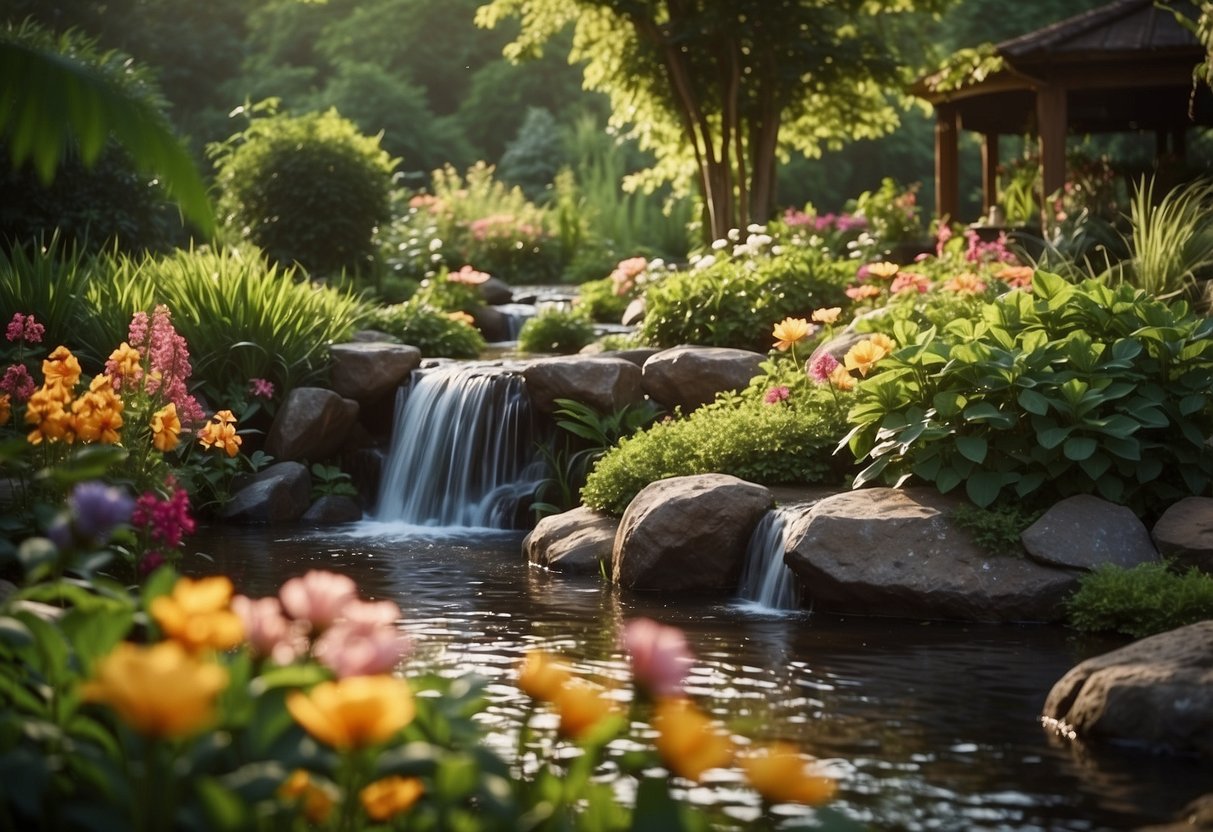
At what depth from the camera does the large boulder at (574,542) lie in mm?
9484

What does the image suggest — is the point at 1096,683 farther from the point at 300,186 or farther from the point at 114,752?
the point at 300,186

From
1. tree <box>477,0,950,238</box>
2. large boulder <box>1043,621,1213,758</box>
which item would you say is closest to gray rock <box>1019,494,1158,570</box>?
large boulder <box>1043,621,1213,758</box>

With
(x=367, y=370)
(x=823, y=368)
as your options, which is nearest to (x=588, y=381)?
(x=367, y=370)

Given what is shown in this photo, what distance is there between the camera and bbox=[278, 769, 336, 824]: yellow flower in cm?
293

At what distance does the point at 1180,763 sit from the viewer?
5.44 m

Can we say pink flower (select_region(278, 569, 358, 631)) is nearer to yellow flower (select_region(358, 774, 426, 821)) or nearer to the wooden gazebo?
yellow flower (select_region(358, 774, 426, 821))

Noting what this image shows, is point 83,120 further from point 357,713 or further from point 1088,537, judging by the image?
point 1088,537

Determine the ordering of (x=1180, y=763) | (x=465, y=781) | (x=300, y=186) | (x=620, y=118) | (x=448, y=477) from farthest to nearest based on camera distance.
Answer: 1. (x=620, y=118)
2. (x=300, y=186)
3. (x=448, y=477)
4. (x=1180, y=763)
5. (x=465, y=781)

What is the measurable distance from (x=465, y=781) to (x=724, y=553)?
5.88 meters

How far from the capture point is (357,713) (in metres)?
2.48

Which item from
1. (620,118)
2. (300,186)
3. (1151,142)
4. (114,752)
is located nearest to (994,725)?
(114,752)

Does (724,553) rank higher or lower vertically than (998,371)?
lower

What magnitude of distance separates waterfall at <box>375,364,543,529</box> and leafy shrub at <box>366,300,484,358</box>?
2.53m

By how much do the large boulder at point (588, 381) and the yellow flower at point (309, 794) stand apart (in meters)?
9.02
